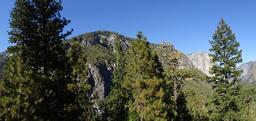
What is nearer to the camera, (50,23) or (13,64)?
(13,64)

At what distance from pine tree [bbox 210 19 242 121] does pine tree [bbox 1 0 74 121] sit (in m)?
33.3

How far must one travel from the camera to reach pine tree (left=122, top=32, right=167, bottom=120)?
43031mm

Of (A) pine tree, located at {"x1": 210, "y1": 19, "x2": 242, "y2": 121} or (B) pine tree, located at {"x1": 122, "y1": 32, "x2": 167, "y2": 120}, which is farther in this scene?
(A) pine tree, located at {"x1": 210, "y1": 19, "x2": 242, "y2": 121}

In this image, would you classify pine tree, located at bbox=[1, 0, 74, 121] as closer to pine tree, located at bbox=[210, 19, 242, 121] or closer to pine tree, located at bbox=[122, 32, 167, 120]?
pine tree, located at bbox=[122, 32, 167, 120]

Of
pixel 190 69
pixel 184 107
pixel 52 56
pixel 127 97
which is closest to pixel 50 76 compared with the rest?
pixel 52 56

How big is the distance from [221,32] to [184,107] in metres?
12.3

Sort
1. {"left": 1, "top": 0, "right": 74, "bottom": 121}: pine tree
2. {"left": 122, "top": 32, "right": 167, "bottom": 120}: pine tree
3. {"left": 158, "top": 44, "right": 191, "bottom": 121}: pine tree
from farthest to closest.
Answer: {"left": 158, "top": 44, "right": 191, "bottom": 121}: pine tree
{"left": 122, "top": 32, "right": 167, "bottom": 120}: pine tree
{"left": 1, "top": 0, "right": 74, "bottom": 121}: pine tree

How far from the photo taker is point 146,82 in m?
43.5

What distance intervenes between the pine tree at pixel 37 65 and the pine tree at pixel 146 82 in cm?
1583

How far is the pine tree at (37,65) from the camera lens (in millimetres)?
25312

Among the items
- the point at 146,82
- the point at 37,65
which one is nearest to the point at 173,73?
the point at 146,82

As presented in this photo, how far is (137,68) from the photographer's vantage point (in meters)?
44.7

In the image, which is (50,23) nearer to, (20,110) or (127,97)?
(20,110)

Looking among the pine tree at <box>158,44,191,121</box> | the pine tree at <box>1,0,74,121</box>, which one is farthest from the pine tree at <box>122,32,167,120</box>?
the pine tree at <box>1,0,74,121</box>
